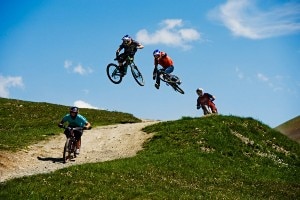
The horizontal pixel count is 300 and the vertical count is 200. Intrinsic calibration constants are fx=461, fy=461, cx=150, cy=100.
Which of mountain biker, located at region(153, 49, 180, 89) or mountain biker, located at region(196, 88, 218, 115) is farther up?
mountain biker, located at region(153, 49, 180, 89)

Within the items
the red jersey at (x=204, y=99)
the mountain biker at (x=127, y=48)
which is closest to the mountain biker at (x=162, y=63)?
the mountain biker at (x=127, y=48)

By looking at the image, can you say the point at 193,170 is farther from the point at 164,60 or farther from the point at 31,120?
the point at 31,120

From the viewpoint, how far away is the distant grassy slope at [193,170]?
806 inches

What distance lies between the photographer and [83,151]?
1233 inches

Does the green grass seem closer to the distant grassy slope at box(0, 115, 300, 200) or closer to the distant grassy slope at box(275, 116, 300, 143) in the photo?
the distant grassy slope at box(0, 115, 300, 200)

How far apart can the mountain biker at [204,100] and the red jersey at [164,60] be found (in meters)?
3.86

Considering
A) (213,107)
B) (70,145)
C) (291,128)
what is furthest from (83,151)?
(291,128)

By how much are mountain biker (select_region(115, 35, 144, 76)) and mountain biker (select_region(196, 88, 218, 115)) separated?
7128 millimetres

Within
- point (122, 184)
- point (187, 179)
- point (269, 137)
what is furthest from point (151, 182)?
point (269, 137)

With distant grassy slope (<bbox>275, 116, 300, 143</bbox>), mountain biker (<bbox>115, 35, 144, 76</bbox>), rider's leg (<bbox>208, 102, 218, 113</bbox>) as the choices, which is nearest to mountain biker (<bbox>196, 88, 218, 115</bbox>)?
rider's leg (<bbox>208, 102, 218, 113</bbox>)

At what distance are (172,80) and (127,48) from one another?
5.08 metres

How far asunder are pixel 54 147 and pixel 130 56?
350 inches

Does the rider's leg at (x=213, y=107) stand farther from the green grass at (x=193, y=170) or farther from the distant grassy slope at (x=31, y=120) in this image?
the distant grassy slope at (x=31, y=120)

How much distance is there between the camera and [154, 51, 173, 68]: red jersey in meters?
36.5
